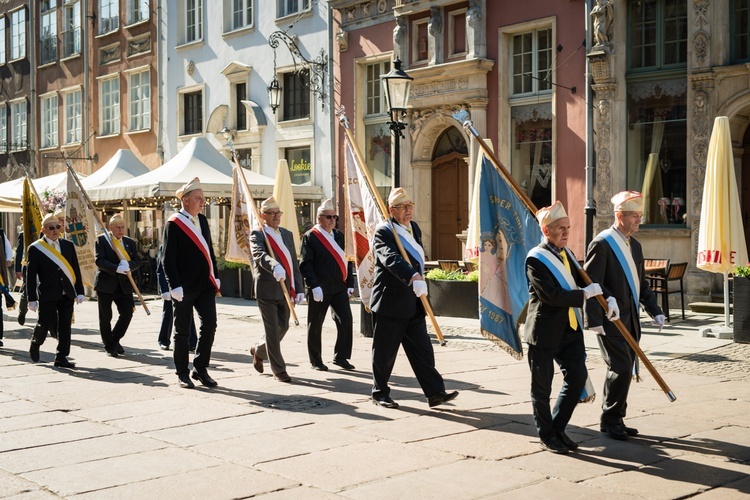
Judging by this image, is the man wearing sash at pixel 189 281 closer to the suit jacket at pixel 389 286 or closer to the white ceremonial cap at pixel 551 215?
the suit jacket at pixel 389 286

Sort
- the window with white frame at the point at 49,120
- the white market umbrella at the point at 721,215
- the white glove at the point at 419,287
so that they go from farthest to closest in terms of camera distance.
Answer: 1. the window with white frame at the point at 49,120
2. the white market umbrella at the point at 721,215
3. the white glove at the point at 419,287

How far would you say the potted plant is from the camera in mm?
15383

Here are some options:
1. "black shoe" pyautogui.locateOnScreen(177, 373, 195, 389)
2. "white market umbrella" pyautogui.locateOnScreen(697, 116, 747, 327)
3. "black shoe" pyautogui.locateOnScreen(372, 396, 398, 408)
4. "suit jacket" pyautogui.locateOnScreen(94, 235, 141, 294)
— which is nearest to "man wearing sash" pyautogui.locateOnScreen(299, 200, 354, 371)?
"black shoe" pyautogui.locateOnScreen(177, 373, 195, 389)

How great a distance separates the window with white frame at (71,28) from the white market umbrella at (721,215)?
2633 centimetres

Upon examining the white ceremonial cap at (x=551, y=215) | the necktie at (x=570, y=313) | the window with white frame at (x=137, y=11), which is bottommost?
the necktie at (x=570, y=313)

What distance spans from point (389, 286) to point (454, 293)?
280 inches

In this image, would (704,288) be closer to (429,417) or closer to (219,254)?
(429,417)

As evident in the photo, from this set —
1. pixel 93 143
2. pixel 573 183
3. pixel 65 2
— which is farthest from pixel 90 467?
pixel 65 2

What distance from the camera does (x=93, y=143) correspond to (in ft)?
111

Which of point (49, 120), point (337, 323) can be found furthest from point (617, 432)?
point (49, 120)

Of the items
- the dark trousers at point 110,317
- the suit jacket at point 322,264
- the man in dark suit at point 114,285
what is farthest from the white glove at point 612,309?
the dark trousers at point 110,317

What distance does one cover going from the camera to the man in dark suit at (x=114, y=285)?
1253cm

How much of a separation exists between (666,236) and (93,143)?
21.7 m

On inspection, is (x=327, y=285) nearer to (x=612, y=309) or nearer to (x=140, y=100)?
(x=612, y=309)
